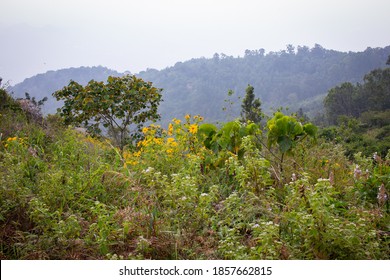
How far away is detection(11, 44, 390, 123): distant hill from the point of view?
72.9 meters

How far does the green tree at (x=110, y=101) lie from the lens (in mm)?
6719

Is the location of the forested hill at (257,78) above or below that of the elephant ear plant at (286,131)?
above

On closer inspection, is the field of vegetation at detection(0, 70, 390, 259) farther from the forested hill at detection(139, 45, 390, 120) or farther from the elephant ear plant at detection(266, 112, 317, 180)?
the forested hill at detection(139, 45, 390, 120)

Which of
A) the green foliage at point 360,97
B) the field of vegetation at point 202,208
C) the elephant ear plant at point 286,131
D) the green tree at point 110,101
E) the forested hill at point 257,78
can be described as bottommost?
the field of vegetation at point 202,208

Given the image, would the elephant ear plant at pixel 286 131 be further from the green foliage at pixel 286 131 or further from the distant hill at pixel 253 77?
the distant hill at pixel 253 77

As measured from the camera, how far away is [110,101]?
6.57 metres

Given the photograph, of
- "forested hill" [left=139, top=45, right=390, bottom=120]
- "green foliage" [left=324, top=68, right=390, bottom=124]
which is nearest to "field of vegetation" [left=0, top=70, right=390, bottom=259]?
"green foliage" [left=324, top=68, right=390, bottom=124]

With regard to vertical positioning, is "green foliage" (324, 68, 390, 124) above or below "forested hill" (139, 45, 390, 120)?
below

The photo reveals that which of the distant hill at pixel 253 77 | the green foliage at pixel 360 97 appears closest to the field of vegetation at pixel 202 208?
the green foliage at pixel 360 97

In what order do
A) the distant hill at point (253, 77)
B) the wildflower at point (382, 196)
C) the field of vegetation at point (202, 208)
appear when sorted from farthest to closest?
the distant hill at point (253, 77), the wildflower at point (382, 196), the field of vegetation at point (202, 208)

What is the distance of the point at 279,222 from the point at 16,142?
2.62 meters

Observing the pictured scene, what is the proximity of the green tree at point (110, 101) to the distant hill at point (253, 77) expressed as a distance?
59.9m

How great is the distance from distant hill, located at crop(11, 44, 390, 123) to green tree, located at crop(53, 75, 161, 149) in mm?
59913

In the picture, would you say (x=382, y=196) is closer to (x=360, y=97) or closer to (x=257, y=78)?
(x=360, y=97)
